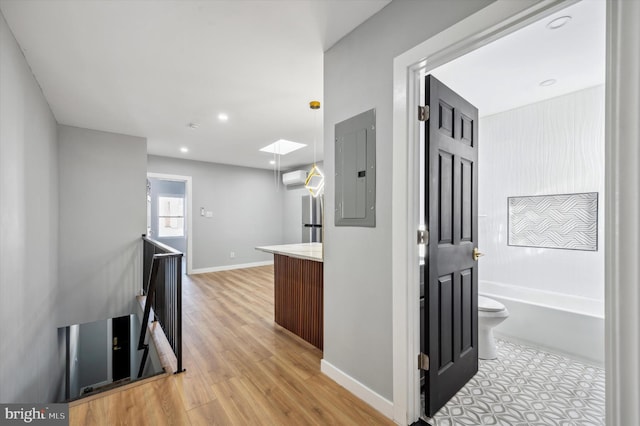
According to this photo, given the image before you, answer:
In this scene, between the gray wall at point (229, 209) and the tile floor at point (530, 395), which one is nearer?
the tile floor at point (530, 395)

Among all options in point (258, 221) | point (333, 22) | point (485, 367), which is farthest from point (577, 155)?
point (258, 221)

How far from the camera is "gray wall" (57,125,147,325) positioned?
3.78m

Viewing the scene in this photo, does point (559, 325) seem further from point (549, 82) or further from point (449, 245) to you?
point (549, 82)

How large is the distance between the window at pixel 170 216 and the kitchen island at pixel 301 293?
6533mm

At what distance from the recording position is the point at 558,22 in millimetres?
1677

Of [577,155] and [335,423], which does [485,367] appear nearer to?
[335,423]

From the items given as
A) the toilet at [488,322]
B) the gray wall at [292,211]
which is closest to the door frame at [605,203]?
the toilet at [488,322]

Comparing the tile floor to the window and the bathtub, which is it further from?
the window

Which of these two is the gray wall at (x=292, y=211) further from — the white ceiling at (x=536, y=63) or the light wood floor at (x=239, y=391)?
the white ceiling at (x=536, y=63)

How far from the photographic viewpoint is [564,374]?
2.06 metres

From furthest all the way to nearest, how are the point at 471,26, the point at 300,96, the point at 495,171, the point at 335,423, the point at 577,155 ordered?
the point at 495,171 → the point at 300,96 → the point at 577,155 → the point at 335,423 → the point at 471,26

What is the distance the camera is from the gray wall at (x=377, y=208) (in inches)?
61.5

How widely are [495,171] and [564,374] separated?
217 centimetres

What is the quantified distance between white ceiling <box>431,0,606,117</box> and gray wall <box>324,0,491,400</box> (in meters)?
0.82
